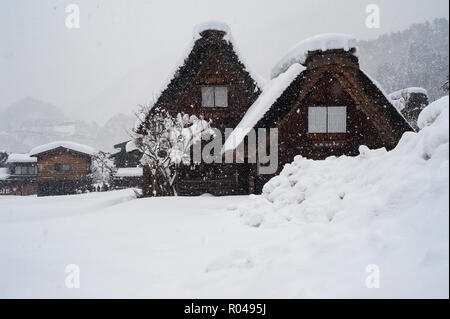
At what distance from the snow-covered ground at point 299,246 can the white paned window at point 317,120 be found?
20.9 ft

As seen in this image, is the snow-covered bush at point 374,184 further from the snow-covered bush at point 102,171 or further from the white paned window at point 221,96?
the snow-covered bush at point 102,171

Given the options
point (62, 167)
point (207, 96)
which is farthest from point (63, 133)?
point (207, 96)

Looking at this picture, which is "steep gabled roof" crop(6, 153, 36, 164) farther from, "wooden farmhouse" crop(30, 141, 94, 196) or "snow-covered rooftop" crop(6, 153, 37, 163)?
"wooden farmhouse" crop(30, 141, 94, 196)

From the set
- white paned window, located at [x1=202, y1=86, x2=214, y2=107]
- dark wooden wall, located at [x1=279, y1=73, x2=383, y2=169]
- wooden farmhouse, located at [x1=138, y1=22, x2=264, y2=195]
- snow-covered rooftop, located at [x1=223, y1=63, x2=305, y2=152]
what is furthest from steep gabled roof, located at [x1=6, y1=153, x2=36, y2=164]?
dark wooden wall, located at [x1=279, y1=73, x2=383, y2=169]

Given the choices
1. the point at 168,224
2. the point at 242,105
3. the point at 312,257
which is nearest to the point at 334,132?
the point at 242,105

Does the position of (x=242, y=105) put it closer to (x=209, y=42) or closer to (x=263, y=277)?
(x=209, y=42)

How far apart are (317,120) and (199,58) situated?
661 centimetres

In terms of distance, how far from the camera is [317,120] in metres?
12.0

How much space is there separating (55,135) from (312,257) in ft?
385

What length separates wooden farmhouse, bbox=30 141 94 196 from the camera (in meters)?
30.6

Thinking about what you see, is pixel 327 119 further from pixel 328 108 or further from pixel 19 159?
A: pixel 19 159

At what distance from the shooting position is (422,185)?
9.85 ft

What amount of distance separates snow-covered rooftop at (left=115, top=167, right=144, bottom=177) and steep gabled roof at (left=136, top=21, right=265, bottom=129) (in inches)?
684
